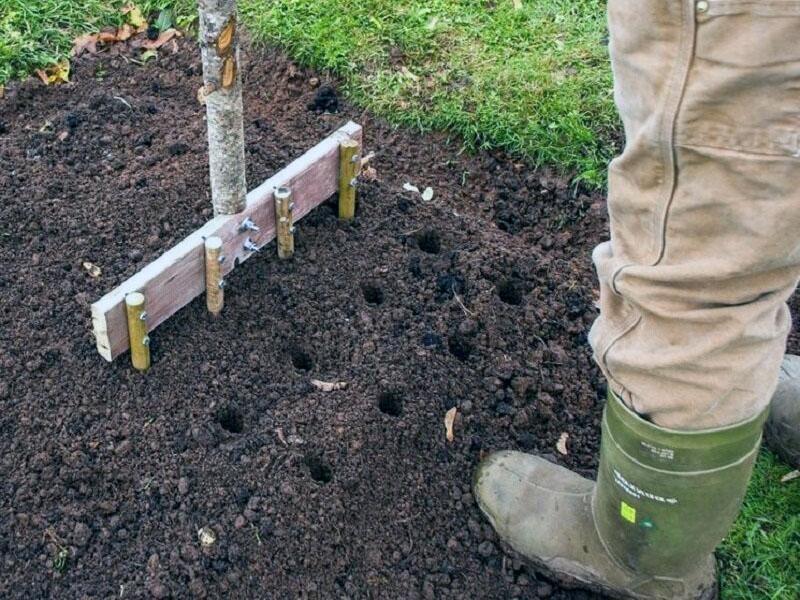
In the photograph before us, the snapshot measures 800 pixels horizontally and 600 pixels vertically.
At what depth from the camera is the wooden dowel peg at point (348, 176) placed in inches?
132

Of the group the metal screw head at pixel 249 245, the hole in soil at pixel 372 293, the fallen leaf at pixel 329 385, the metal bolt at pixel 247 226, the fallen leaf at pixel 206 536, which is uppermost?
the metal bolt at pixel 247 226

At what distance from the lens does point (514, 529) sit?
268 cm

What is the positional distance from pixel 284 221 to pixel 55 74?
5.67 ft

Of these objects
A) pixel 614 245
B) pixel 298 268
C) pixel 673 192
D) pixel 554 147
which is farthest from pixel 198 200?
pixel 673 192

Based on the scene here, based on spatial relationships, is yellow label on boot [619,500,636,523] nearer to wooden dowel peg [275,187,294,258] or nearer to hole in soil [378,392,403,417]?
hole in soil [378,392,403,417]

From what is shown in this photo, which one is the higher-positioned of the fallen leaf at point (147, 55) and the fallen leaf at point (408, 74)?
the fallen leaf at point (408, 74)

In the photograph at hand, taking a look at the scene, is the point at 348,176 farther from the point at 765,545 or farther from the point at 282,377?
the point at 765,545

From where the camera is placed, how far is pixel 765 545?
9.07ft

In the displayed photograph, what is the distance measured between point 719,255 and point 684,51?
417 millimetres

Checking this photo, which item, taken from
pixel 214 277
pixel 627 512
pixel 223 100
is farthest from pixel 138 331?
pixel 627 512

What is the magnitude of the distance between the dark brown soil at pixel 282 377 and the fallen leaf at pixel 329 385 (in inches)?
0.8

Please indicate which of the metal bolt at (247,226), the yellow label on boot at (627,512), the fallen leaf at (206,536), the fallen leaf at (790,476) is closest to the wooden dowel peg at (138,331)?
the metal bolt at (247,226)

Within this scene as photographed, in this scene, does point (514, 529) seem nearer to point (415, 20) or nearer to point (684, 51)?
point (684, 51)

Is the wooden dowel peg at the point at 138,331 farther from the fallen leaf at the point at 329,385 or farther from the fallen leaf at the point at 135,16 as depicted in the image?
the fallen leaf at the point at 135,16
